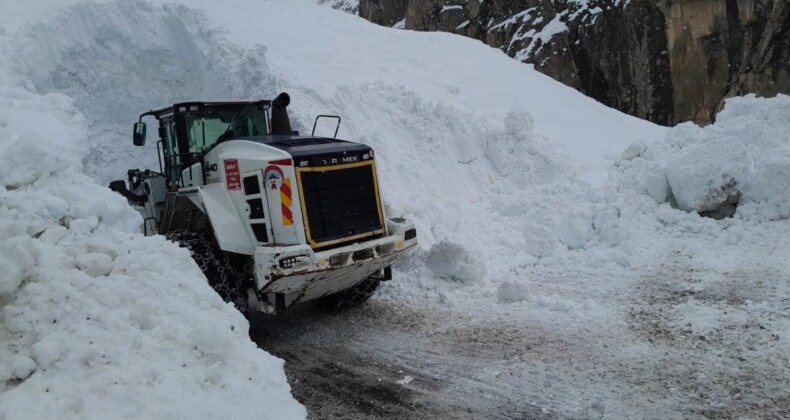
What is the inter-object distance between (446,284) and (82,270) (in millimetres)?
4764

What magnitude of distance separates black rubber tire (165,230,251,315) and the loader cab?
91 cm

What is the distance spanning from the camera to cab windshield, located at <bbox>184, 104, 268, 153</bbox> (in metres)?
7.16

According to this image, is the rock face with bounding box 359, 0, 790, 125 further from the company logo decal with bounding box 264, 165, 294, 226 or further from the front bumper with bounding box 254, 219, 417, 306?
the company logo decal with bounding box 264, 165, 294, 226

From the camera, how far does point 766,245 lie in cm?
841

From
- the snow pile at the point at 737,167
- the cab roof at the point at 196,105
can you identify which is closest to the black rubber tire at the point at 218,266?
the cab roof at the point at 196,105

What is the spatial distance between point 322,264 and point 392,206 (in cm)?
350

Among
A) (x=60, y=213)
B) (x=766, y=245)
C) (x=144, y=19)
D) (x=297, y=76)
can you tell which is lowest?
(x=766, y=245)

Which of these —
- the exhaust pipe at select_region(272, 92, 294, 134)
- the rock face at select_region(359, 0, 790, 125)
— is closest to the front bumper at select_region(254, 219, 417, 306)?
the exhaust pipe at select_region(272, 92, 294, 134)

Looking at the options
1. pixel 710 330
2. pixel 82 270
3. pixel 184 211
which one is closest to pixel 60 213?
pixel 82 270

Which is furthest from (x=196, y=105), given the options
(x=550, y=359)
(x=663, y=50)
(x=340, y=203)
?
(x=663, y=50)

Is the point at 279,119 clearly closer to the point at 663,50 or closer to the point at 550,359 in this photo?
→ the point at 550,359

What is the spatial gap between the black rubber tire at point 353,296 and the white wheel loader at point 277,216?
0.01m

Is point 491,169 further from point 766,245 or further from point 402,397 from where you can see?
point 402,397

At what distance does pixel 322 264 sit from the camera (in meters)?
5.85
